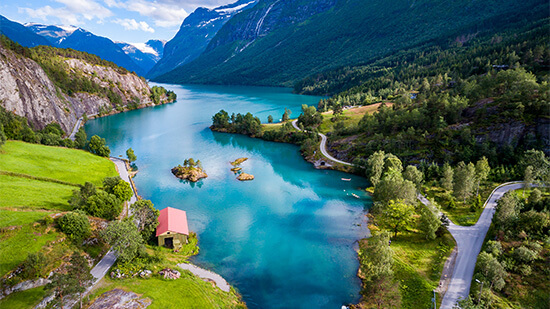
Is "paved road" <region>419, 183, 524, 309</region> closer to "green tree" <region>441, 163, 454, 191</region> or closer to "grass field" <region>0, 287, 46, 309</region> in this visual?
"green tree" <region>441, 163, 454, 191</region>

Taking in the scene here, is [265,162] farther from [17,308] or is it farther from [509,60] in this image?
[509,60]

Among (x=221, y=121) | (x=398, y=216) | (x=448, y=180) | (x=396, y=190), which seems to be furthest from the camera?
(x=221, y=121)

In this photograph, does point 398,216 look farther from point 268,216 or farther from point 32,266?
point 32,266

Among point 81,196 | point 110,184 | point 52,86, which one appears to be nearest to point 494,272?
point 81,196

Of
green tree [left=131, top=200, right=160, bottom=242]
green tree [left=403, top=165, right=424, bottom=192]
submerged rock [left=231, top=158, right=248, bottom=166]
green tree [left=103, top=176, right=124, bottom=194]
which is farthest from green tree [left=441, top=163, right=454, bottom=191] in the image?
green tree [left=103, top=176, right=124, bottom=194]

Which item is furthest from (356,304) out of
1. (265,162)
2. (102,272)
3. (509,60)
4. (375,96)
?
(375,96)

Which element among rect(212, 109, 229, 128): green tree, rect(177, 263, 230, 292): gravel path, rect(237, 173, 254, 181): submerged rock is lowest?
rect(177, 263, 230, 292): gravel path
